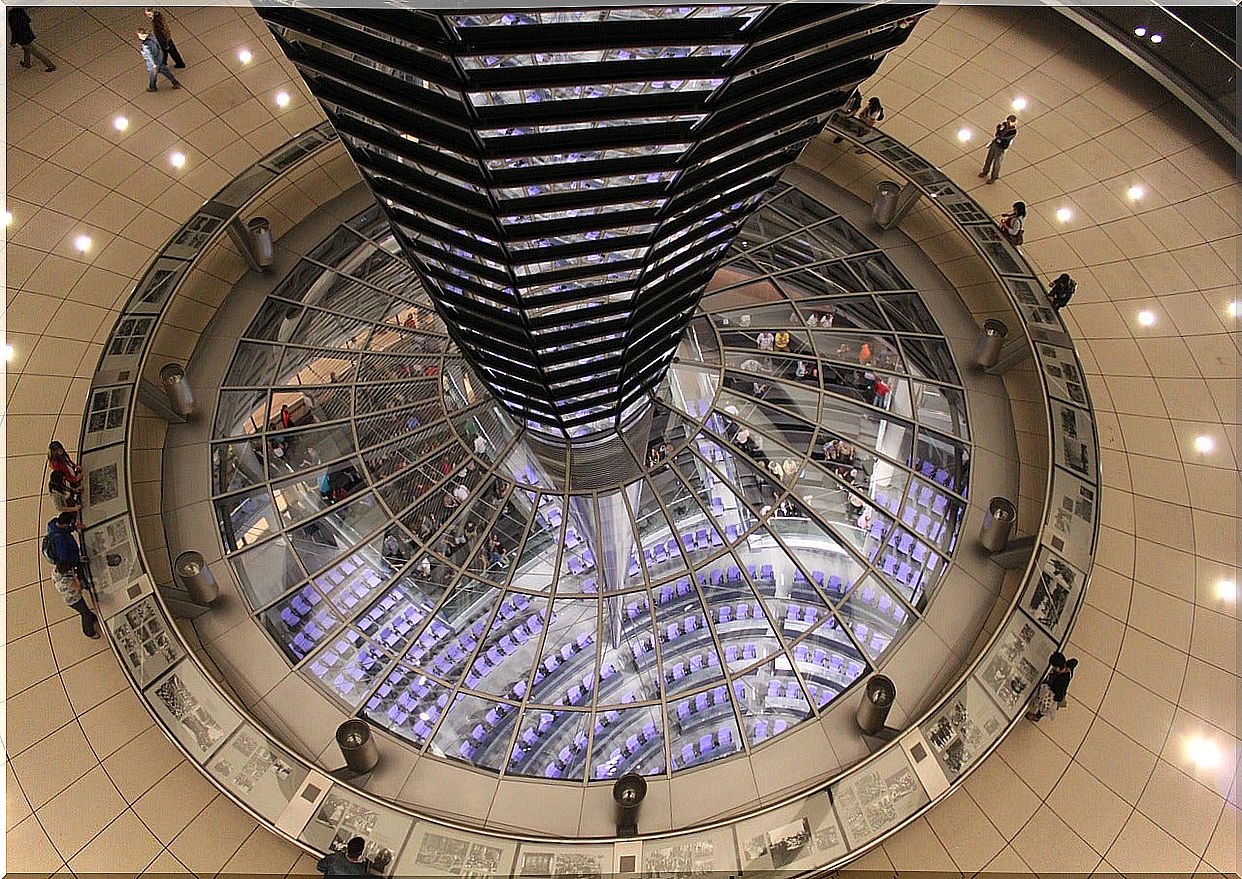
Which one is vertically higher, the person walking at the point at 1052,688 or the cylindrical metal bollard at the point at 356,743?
the person walking at the point at 1052,688

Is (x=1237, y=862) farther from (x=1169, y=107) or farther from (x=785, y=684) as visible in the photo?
(x=1169, y=107)

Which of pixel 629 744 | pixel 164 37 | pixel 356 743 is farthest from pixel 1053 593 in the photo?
pixel 164 37

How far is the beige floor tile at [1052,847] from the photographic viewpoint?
10688mm

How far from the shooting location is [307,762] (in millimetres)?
10680

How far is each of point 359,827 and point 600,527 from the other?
16.3 ft

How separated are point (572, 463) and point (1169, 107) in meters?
16.0

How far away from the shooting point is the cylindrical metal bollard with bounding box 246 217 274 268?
15875 millimetres

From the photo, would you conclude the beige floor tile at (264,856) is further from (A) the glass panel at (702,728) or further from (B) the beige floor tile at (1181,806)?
(B) the beige floor tile at (1181,806)

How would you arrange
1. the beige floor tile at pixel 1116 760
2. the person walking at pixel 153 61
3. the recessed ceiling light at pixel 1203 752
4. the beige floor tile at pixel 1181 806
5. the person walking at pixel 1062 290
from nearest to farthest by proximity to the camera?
the beige floor tile at pixel 1181 806 < the beige floor tile at pixel 1116 760 < the recessed ceiling light at pixel 1203 752 < the person walking at pixel 1062 290 < the person walking at pixel 153 61

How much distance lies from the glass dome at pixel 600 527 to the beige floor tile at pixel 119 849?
257cm

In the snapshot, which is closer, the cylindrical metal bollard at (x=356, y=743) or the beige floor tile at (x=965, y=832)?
the beige floor tile at (x=965, y=832)

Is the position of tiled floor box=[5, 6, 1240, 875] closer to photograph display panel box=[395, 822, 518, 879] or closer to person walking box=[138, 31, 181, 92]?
person walking box=[138, 31, 181, 92]

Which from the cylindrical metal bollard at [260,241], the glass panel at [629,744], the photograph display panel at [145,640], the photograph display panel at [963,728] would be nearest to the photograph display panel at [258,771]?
the photograph display panel at [145,640]

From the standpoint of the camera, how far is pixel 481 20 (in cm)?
710
